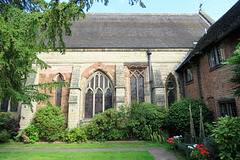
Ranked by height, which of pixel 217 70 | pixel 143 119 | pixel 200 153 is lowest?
pixel 200 153

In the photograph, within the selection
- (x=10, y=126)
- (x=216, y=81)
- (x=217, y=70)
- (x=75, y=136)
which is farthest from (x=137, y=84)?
(x=10, y=126)

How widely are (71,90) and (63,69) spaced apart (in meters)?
2.32

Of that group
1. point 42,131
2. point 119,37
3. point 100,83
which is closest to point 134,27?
point 119,37

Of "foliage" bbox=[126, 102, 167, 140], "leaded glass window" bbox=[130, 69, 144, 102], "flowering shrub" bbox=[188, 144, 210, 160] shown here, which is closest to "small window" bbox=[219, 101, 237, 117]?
"foliage" bbox=[126, 102, 167, 140]

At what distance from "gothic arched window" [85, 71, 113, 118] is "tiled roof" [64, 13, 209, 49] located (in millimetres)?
2791

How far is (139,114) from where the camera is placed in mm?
9031

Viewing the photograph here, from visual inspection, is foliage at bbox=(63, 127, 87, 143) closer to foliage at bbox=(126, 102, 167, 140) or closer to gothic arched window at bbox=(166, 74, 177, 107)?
foliage at bbox=(126, 102, 167, 140)

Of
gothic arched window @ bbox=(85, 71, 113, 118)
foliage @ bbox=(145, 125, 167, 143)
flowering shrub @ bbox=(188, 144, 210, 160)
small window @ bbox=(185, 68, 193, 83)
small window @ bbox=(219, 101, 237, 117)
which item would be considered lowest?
foliage @ bbox=(145, 125, 167, 143)

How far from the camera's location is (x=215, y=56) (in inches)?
308

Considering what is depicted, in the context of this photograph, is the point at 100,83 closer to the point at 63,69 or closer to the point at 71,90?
the point at 71,90

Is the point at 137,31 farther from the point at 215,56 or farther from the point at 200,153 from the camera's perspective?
the point at 200,153

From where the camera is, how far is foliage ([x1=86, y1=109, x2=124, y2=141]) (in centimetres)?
898

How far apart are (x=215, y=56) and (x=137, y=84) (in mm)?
5652

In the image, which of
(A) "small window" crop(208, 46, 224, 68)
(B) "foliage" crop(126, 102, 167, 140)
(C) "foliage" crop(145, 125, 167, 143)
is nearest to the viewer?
(A) "small window" crop(208, 46, 224, 68)
